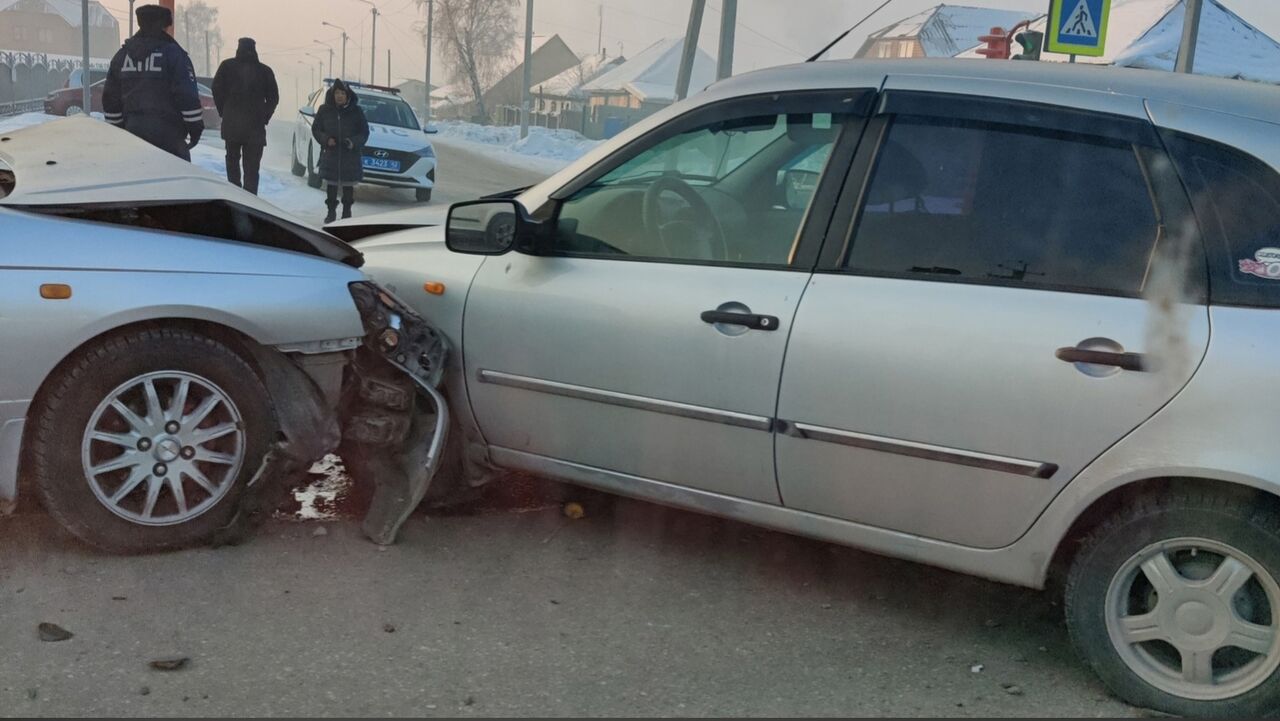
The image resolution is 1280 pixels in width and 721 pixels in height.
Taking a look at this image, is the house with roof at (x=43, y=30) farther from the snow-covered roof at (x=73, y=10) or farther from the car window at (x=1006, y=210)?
the car window at (x=1006, y=210)

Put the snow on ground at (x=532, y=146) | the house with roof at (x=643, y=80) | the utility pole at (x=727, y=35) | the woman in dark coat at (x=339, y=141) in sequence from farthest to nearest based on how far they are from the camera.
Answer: the house with roof at (x=643, y=80), the snow on ground at (x=532, y=146), the utility pole at (x=727, y=35), the woman in dark coat at (x=339, y=141)

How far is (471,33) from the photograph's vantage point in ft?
232

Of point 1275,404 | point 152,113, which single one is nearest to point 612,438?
point 1275,404

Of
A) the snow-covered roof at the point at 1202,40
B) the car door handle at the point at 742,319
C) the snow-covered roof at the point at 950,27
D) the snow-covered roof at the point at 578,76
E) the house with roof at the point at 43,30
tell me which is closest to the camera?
the car door handle at the point at 742,319

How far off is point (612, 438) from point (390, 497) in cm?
87

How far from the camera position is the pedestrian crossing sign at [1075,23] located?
9.81 meters

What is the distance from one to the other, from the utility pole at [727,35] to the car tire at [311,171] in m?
6.25

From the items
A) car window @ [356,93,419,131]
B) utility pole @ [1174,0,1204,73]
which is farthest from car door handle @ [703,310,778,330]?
car window @ [356,93,419,131]

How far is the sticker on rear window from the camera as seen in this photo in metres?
2.93

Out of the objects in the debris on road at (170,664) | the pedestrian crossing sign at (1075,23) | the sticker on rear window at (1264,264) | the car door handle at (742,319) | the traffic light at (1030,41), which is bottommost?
the debris on road at (170,664)

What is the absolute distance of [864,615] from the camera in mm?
3725

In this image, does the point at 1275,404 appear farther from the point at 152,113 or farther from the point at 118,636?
the point at 152,113

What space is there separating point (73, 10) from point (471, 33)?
47481 mm

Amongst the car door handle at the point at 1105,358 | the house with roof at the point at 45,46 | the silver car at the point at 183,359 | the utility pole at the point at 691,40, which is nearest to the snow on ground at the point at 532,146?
the utility pole at the point at 691,40
